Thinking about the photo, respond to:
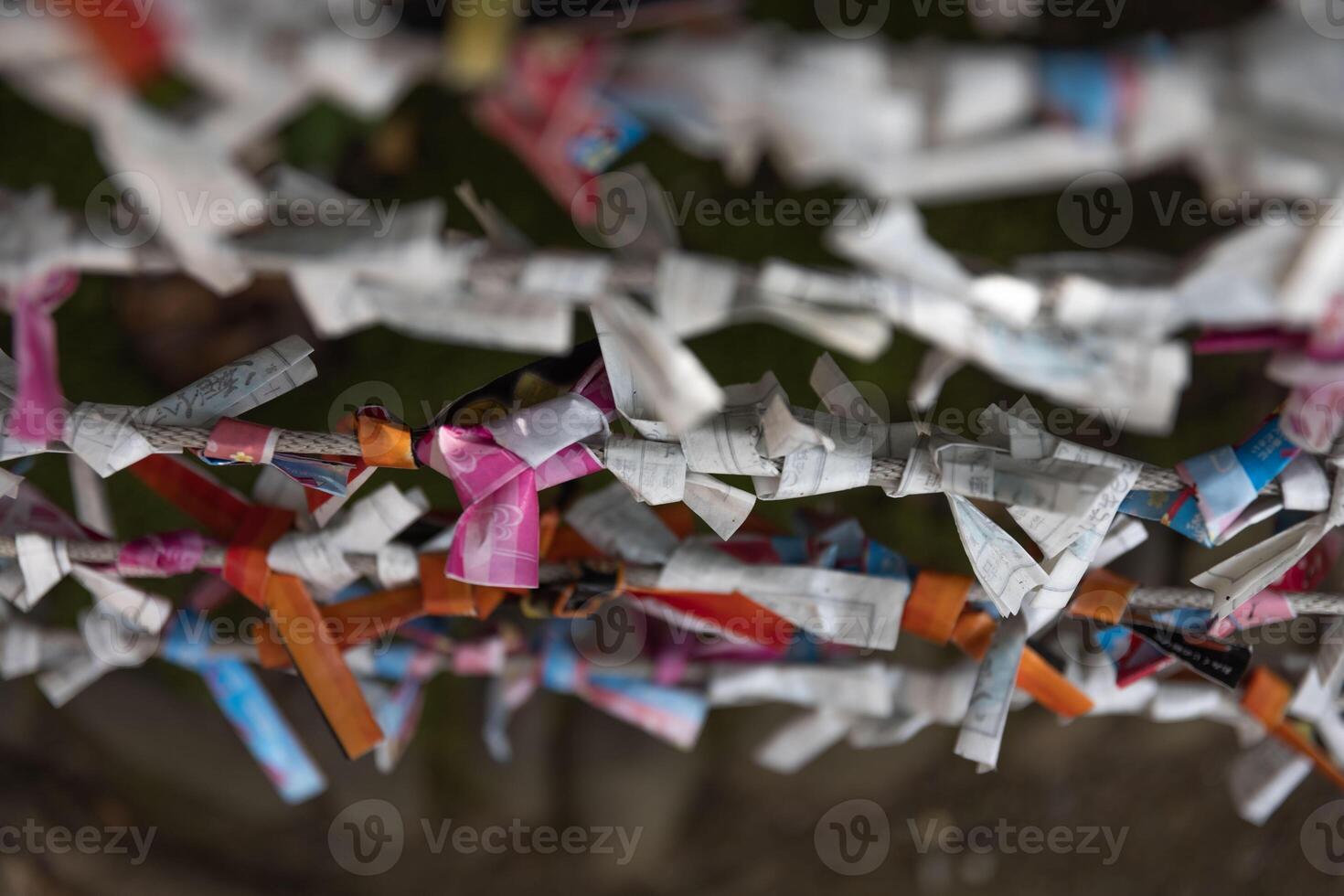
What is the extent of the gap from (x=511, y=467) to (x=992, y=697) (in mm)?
321

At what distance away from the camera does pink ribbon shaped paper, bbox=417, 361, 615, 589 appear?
0.51 metres

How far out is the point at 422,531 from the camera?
2.21 feet

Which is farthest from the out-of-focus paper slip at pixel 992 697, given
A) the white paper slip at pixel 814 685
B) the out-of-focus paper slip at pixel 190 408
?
the out-of-focus paper slip at pixel 190 408

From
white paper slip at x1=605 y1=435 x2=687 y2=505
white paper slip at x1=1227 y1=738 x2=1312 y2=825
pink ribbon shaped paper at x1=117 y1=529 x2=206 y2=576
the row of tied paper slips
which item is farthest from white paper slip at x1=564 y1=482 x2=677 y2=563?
white paper slip at x1=1227 y1=738 x2=1312 y2=825

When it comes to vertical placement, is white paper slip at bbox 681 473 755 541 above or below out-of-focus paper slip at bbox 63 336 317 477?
below

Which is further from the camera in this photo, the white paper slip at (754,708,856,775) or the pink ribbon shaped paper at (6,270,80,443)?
the white paper slip at (754,708,856,775)

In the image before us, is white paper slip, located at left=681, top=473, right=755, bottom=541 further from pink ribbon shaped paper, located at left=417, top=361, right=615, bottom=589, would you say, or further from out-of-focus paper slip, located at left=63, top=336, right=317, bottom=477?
out-of-focus paper slip, located at left=63, top=336, right=317, bottom=477

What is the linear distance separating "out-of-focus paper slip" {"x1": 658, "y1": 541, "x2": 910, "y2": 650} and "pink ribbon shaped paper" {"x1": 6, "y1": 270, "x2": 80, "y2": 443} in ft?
1.12

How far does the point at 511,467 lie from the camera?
1.70 feet

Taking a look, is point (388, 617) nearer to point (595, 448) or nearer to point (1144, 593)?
point (595, 448)

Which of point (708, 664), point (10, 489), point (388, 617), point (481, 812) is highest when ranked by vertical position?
point (10, 489)

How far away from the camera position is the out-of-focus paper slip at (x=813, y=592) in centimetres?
59

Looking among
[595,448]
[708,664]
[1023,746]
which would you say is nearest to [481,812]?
[708,664]

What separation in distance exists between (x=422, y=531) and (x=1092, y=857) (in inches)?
32.9
